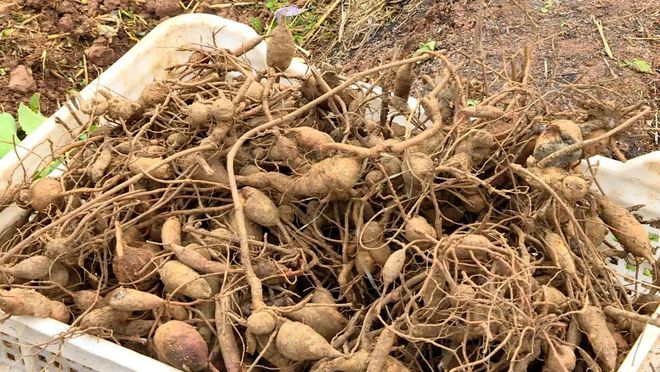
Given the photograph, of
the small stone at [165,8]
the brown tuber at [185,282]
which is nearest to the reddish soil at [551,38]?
the small stone at [165,8]

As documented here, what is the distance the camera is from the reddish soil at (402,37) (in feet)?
7.47

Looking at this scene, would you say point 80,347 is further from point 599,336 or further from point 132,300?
point 599,336

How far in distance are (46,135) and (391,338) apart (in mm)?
846

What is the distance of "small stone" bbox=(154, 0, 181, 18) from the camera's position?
101 inches

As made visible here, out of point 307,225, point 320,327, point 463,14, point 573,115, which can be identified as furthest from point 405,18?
point 320,327

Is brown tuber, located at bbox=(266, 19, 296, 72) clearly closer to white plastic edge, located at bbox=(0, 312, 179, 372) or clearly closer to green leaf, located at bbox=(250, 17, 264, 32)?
white plastic edge, located at bbox=(0, 312, 179, 372)

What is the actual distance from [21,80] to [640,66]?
182 cm

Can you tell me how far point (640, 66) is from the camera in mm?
2314

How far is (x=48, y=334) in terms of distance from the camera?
1.16 metres

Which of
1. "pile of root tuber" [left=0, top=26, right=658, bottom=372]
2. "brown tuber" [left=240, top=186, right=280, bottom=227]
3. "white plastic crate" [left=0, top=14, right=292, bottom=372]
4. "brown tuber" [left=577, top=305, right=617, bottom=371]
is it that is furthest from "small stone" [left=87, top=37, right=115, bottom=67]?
"brown tuber" [left=577, top=305, right=617, bottom=371]

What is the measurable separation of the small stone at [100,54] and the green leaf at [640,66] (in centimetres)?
158

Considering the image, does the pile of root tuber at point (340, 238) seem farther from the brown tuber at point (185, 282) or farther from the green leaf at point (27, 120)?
the green leaf at point (27, 120)

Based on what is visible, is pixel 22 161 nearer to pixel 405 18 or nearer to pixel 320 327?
pixel 320 327

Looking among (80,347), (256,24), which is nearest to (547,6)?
(256,24)
